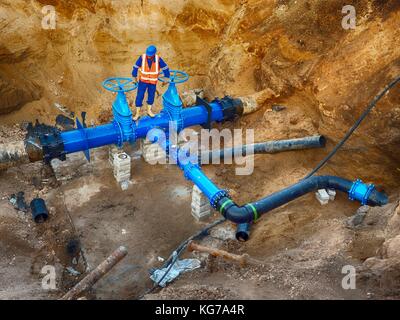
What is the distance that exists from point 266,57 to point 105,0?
445 cm

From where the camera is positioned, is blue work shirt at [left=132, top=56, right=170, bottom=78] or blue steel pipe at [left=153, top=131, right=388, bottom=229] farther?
blue work shirt at [left=132, top=56, right=170, bottom=78]

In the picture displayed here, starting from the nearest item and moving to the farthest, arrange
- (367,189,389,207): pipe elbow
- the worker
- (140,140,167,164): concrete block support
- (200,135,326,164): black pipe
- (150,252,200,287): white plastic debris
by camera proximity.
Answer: (150,252,200,287): white plastic debris, (367,189,389,207): pipe elbow, the worker, (200,135,326,164): black pipe, (140,140,167,164): concrete block support

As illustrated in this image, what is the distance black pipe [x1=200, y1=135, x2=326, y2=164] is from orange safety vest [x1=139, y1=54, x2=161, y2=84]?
2111 millimetres

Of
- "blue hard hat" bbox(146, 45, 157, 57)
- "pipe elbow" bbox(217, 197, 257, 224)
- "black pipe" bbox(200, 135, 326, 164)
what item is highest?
"blue hard hat" bbox(146, 45, 157, 57)

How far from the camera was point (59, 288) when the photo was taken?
25.8 ft

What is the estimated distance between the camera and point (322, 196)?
8.99 metres

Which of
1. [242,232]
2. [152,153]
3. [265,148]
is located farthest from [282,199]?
[152,153]

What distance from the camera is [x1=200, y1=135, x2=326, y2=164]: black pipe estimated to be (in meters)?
9.75

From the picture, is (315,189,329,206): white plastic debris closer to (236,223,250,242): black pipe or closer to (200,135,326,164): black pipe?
(200,135,326,164): black pipe

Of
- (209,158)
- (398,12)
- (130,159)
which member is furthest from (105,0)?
(398,12)

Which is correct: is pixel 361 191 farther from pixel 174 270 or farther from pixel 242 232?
pixel 174 270

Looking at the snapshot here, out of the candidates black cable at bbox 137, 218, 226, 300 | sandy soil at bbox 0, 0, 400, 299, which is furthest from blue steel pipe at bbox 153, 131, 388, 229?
black cable at bbox 137, 218, 226, 300

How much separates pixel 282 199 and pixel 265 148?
1982mm
